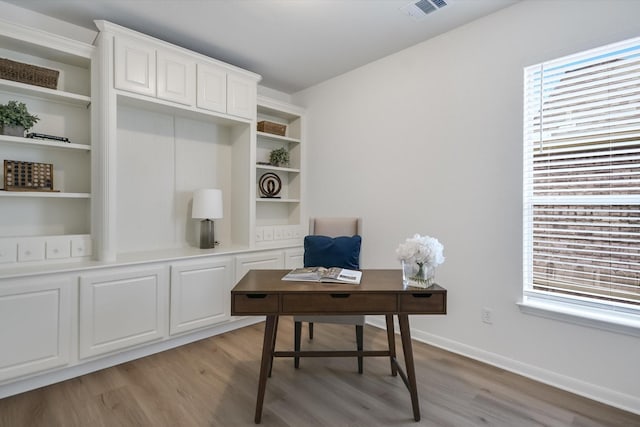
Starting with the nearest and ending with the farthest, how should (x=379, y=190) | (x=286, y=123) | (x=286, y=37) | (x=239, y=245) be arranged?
(x=286, y=37), (x=379, y=190), (x=239, y=245), (x=286, y=123)

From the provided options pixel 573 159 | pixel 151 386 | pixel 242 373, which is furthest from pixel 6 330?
pixel 573 159

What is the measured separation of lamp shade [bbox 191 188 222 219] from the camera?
304 cm

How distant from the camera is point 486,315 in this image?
2465 mm

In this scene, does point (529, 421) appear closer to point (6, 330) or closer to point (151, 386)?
point (151, 386)

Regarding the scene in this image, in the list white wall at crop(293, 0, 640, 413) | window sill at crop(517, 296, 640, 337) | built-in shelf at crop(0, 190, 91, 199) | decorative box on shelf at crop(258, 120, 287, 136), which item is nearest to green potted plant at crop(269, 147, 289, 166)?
decorative box on shelf at crop(258, 120, 287, 136)

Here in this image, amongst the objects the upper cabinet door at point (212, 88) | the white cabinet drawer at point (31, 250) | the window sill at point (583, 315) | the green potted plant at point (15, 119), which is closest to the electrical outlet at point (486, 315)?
the window sill at point (583, 315)

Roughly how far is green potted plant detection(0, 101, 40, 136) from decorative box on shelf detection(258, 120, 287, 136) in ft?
6.62

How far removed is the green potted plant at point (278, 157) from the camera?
3863mm

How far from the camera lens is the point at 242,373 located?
2291mm

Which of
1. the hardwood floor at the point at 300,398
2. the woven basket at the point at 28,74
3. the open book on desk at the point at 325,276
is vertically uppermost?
the woven basket at the point at 28,74

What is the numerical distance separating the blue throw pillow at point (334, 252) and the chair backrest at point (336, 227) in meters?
0.21

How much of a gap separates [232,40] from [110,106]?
1.21 meters

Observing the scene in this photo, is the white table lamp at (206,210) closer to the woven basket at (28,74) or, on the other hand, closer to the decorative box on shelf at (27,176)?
the decorative box on shelf at (27,176)

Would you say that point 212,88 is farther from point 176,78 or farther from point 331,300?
point 331,300
